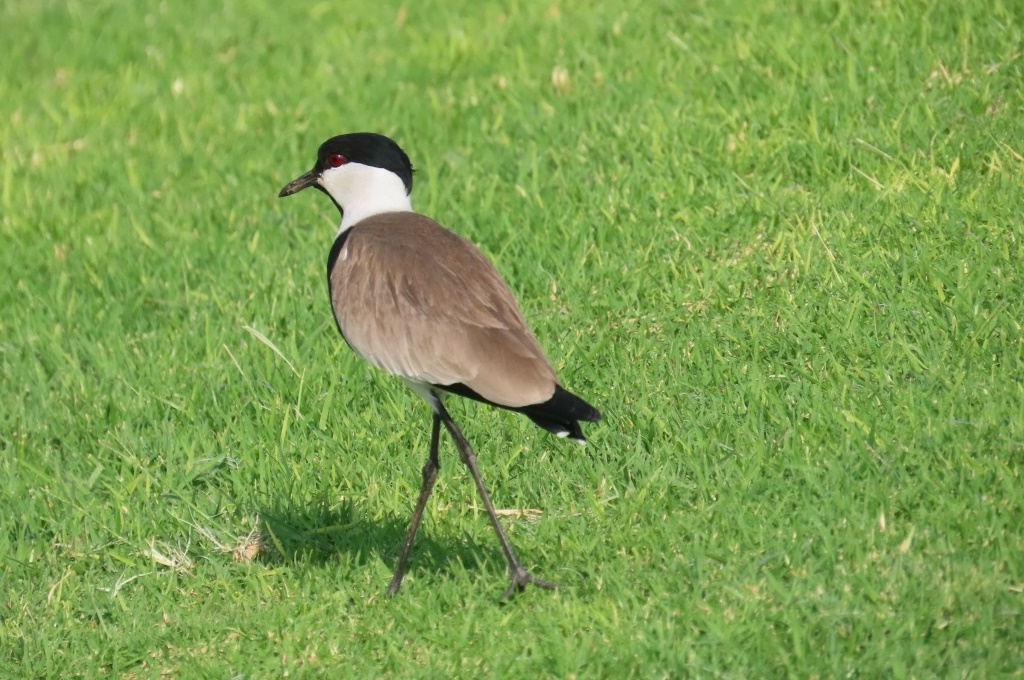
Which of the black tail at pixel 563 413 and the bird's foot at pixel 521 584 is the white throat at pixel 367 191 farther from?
the bird's foot at pixel 521 584

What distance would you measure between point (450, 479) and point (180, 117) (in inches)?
167

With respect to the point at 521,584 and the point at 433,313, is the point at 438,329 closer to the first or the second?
the point at 433,313

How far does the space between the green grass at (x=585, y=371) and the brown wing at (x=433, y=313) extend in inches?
25.0

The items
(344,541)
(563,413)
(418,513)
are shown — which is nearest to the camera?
(563,413)

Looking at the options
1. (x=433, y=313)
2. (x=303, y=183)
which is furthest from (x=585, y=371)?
(x=303, y=183)

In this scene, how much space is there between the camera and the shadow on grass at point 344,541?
16.1ft

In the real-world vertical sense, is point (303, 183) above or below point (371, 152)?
below

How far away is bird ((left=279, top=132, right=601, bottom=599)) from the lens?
437 cm

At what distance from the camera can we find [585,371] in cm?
546

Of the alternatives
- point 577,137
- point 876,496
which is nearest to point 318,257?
point 577,137

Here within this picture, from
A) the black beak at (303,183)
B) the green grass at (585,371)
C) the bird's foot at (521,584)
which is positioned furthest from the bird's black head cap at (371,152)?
the bird's foot at (521,584)

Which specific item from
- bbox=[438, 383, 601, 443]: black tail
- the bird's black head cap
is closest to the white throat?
the bird's black head cap

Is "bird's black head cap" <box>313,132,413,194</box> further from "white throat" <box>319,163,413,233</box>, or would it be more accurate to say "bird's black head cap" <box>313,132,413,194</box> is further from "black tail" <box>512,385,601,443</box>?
"black tail" <box>512,385,601,443</box>

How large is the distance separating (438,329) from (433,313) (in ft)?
0.26
